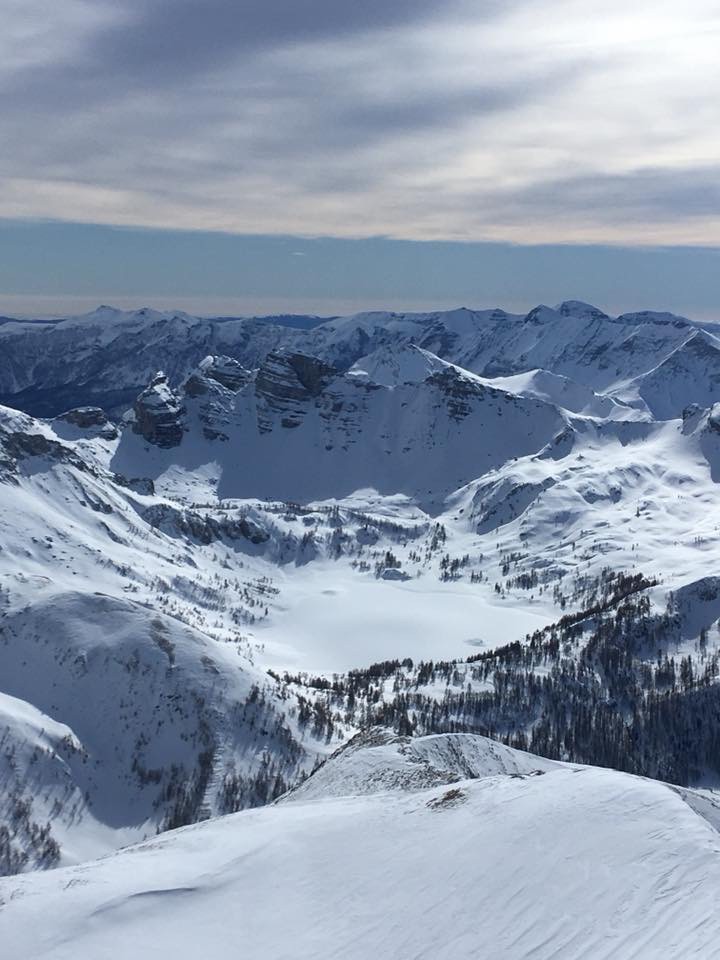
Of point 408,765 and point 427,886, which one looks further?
point 408,765

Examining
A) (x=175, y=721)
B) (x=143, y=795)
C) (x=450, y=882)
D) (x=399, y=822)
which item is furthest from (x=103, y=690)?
(x=450, y=882)

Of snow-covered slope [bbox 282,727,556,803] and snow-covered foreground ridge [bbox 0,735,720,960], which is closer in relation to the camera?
snow-covered foreground ridge [bbox 0,735,720,960]

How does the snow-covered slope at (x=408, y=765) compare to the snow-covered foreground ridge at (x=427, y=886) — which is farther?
the snow-covered slope at (x=408, y=765)

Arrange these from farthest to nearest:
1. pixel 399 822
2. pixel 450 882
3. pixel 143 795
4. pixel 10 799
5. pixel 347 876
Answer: pixel 143 795 → pixel 10 799 → pixel 399 822 → pixel 347 876 → pixel 450 882

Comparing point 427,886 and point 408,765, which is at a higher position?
point 408,765

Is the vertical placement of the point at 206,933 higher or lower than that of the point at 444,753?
lower

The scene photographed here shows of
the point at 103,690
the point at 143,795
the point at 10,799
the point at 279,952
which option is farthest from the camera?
the point at 103,690

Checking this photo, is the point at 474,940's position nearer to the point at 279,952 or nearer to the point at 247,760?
the point at 279,952

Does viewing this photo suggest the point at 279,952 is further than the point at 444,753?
No
